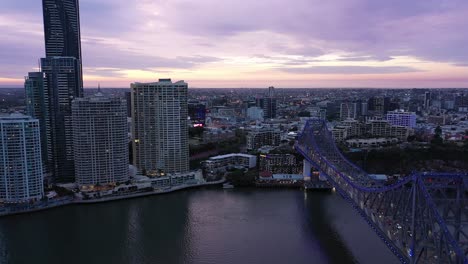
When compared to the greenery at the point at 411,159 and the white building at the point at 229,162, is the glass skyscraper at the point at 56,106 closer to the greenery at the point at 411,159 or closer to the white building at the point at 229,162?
the white building at the point at 229,162

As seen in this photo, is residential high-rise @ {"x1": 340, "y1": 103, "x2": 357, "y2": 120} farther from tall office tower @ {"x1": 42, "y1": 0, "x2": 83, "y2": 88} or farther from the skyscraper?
the skyscraper

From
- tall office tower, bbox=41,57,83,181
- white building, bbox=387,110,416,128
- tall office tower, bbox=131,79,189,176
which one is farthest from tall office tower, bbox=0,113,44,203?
white building, bbox=387,110,416,128

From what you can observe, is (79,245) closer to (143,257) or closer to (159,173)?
(143,257)

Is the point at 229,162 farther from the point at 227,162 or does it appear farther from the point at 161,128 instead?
the point at 161,128

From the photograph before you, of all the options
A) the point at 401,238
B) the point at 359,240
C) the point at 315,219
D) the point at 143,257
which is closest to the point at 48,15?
the point at 143,257

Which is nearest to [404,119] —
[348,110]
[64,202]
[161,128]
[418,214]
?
[348,110]

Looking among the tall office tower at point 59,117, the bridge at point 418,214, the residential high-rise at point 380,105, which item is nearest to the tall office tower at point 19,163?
the tall office tower at point 59,117
